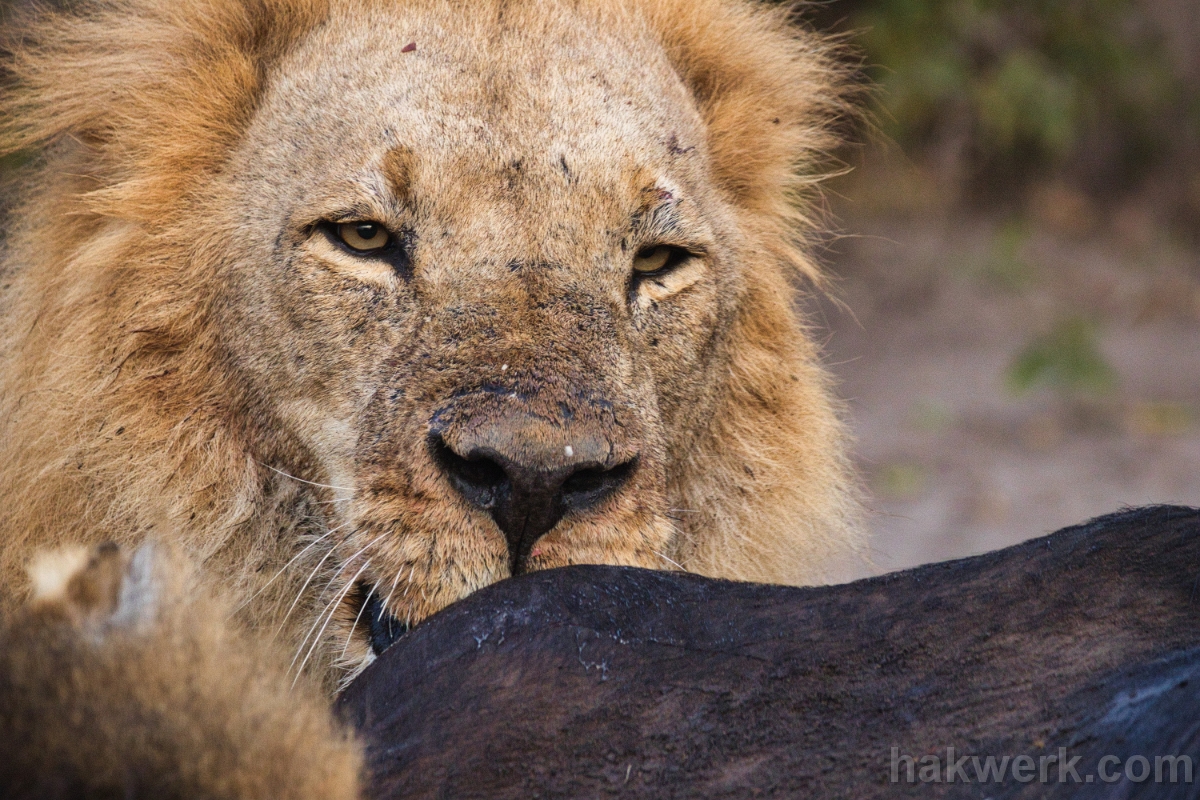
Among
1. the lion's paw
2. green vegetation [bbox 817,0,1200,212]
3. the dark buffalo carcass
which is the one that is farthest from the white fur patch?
green vegetation [bbox 817,0,1200,212]

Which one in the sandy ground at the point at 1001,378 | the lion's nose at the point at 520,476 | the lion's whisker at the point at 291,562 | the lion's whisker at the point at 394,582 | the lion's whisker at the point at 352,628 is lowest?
the lion's whisker at the point at 352,628

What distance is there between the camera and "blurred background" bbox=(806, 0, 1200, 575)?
6.98m

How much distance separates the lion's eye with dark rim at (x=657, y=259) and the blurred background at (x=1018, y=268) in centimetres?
234

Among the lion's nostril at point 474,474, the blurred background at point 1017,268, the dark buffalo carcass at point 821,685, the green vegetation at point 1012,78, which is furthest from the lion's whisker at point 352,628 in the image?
the green vegetation at point 1012,78

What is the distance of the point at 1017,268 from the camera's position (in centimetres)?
1027

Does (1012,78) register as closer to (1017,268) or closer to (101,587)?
(1017,268)

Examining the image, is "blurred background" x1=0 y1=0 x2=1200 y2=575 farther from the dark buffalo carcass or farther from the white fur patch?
the white fur patch

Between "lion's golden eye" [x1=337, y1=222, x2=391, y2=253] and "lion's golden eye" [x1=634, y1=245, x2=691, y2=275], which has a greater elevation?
"lion's golden eye" [x1=634, y1=245, x2=691, y2=275]

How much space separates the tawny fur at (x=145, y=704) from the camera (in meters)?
1.41

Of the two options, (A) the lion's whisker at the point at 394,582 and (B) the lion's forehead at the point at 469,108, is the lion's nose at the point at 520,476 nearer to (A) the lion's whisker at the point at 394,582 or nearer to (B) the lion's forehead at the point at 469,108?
(A) the lion's whisker at the point at 394,582

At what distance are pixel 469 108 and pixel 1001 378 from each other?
658 centimetres

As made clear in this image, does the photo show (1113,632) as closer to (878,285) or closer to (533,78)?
(533,78)

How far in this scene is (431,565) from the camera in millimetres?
2270

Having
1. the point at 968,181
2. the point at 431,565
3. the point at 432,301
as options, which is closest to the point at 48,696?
the point at 431,565
